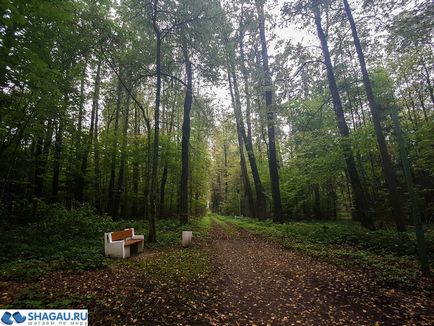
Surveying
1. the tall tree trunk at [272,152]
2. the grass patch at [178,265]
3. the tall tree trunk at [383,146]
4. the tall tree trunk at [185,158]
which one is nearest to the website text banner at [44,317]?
the grass patch at [178,265]

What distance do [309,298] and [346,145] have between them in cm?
823

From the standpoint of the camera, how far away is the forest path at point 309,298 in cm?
341

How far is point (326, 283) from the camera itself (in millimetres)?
4773

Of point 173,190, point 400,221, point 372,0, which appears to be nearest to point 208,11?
point 372,0

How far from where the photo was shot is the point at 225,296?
4.26 metres

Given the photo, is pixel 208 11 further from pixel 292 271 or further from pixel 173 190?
pixel 173 190

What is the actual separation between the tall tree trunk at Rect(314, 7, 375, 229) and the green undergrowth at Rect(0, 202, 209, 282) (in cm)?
764

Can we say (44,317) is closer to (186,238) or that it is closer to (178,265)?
(178,265)

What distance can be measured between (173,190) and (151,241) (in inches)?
605

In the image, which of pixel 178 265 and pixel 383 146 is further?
pixel 383 146

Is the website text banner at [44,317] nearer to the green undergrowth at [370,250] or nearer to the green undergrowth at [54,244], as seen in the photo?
the green undergrowth at [54,244]

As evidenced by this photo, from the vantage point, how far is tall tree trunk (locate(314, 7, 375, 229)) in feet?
32.7

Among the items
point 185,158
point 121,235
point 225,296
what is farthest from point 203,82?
point 225,296

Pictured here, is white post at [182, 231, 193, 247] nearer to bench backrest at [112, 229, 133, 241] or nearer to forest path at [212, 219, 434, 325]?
bench backrest at [112, 229, 133, 241]
